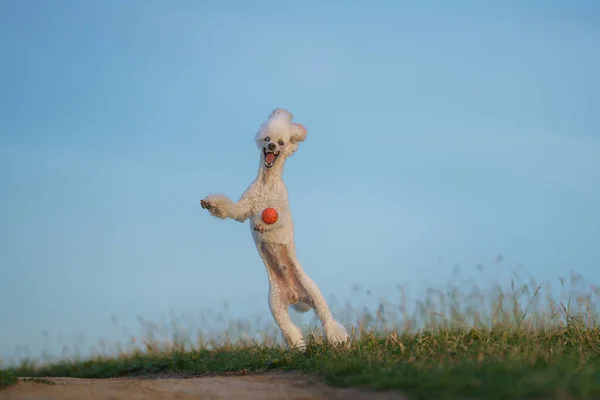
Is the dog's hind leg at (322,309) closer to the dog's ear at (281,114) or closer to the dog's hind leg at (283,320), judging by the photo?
the dog's hind leg at (283,320)

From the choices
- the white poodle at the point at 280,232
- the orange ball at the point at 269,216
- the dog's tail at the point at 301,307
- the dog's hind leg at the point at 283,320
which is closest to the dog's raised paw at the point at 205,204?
the white poodle at the point at 280,232

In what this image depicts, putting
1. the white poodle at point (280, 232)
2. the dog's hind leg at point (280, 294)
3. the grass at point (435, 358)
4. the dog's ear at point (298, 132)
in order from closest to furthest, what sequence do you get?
1. the grass at point (435, 358)
2. the white poodle at point (280, 232)
3. the dog's hind leg at point (280, 294)
4. the dog's ear at point (298, 132)

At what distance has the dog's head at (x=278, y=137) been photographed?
8.39m

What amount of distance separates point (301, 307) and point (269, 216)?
4.23 ft

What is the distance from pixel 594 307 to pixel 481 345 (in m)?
2.30

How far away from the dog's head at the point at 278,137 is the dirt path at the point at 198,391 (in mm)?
2698

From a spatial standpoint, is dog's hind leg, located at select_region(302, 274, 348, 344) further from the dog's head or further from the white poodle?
the dog's head

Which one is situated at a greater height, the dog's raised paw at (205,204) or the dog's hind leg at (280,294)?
the dog's raised paw at (205,204)

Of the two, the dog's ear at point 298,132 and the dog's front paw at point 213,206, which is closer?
the dog's front paw at point 213,206

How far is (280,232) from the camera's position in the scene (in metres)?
8.36

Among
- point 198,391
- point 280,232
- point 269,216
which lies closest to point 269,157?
point 269,216

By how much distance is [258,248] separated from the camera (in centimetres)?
854

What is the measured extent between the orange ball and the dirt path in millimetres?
1996

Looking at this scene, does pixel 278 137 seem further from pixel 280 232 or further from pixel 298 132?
pixel 280 232
